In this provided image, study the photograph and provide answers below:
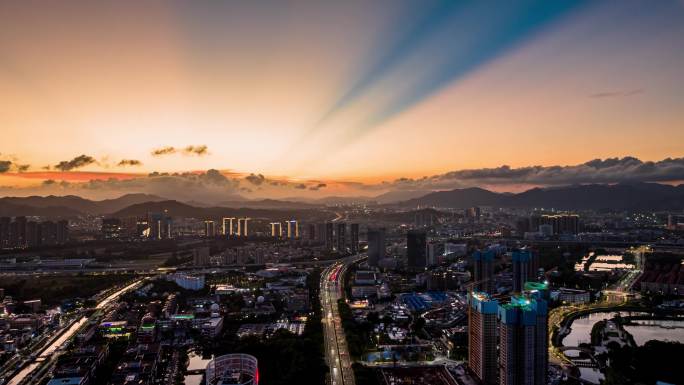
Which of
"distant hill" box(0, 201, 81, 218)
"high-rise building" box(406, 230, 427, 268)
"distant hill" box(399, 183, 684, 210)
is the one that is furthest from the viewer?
"distant hill" box(399, 183, 684, 210)

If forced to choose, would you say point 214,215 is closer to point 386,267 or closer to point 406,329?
point 386,267

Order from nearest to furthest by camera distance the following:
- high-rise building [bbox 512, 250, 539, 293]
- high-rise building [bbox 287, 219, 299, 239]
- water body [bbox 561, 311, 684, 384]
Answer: water body [bbox 561, 311, 684, 384], high-rise building [bbox 512, 250, 539, 293], high-rise building [bbox 287, 219, 299, 239]

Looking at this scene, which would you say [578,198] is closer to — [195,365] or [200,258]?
[200,258]

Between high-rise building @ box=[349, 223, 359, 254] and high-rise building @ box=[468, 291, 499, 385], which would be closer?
high-rise building @ box=[468, 291, 499, 385]

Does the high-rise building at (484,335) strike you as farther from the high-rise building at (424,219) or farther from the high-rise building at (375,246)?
the high-rise building at (424,219)

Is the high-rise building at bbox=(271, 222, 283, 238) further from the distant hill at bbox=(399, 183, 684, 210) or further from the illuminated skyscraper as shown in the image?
the distant hill at bbox=(399, 183, 684, 210)

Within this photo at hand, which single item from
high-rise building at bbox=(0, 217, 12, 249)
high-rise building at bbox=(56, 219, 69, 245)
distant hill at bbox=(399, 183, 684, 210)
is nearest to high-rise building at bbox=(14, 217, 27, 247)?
high-rise building at bbox=(0, 217, 12, 249)

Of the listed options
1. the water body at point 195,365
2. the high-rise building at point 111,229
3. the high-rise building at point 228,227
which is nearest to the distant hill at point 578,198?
the high-rise building at point 228,227
